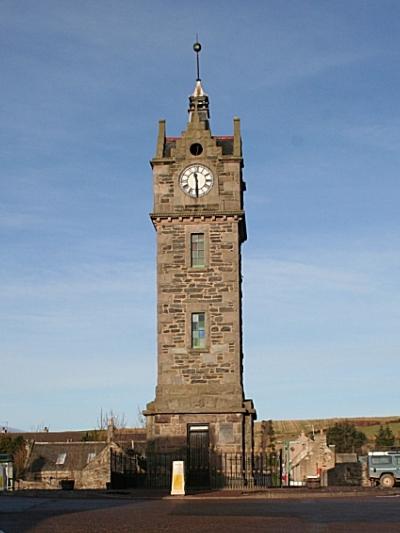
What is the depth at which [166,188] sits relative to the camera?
39188 millimetres

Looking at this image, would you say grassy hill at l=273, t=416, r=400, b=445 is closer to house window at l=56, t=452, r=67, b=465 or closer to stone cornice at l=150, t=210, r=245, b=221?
house window at l=56, t=452, r=67, b=465

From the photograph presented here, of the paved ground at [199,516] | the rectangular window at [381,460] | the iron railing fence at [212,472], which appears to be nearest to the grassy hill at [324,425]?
the rectangular window at [381,460]

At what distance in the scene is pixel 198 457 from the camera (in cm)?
3706

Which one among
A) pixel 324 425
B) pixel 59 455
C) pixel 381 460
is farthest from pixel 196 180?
pixel 324 425

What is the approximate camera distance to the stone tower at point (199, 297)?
37062mm

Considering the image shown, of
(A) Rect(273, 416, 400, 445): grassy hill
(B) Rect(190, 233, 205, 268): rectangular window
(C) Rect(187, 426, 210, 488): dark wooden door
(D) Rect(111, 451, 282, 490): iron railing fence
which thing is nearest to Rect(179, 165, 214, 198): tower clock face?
(B) Rect(190, 233, 205, 268): rectangular window

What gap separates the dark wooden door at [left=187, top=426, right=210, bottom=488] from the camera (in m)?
37.0

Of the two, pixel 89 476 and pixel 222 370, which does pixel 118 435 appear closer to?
pixel 89 476

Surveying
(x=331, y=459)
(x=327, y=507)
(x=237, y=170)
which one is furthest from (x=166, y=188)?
(x=331, y=459)

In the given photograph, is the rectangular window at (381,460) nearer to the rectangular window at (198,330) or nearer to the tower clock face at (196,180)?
the rectangular window at (198,330)

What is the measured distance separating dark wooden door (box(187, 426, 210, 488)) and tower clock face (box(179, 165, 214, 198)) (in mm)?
9155

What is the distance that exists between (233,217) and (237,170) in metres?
1.93

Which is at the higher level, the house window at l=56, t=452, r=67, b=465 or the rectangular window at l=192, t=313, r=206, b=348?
the rectangular window at l=192, t=313, r=206, b=348

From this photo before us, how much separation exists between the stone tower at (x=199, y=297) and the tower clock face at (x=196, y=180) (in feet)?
0.13
